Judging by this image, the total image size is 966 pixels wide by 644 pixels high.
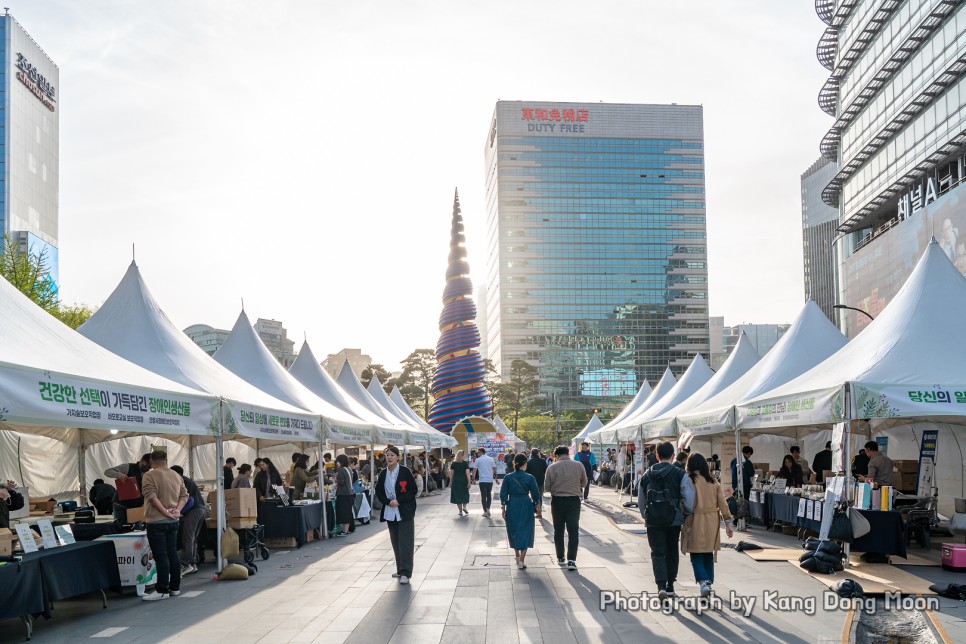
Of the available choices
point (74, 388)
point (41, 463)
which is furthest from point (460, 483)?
point (74, 388)

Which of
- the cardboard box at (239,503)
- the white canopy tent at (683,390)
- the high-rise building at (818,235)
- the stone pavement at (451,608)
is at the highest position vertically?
the high-rise building at (818,235)

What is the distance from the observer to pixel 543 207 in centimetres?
13425

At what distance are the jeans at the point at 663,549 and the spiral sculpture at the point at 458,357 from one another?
48.1 meters

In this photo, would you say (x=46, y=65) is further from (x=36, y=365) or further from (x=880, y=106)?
(x=36, y=365)

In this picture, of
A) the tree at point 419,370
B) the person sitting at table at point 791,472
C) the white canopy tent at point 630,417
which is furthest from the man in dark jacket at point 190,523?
the tree at point 419,370

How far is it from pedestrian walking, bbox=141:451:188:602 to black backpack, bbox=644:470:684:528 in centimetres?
538

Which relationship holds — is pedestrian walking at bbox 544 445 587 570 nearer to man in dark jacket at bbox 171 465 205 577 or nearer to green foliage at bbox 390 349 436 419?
man in dark jacket at bbox 171 465 205 577

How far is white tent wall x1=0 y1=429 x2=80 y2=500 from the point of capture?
1606cm

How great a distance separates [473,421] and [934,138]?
29.9 meters

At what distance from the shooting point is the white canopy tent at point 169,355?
12.5 metres

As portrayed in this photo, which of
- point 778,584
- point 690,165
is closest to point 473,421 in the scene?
point 778,584

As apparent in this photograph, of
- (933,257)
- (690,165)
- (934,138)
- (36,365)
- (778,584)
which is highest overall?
(690,165)

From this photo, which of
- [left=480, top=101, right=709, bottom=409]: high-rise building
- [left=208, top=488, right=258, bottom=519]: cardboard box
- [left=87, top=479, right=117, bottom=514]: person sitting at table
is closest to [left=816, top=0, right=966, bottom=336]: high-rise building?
[left=208, top=488, right=258, bottom=519]: cardboard box

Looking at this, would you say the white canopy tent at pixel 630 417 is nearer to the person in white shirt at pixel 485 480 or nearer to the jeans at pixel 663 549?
the person in white shirt at pixel 485 480
